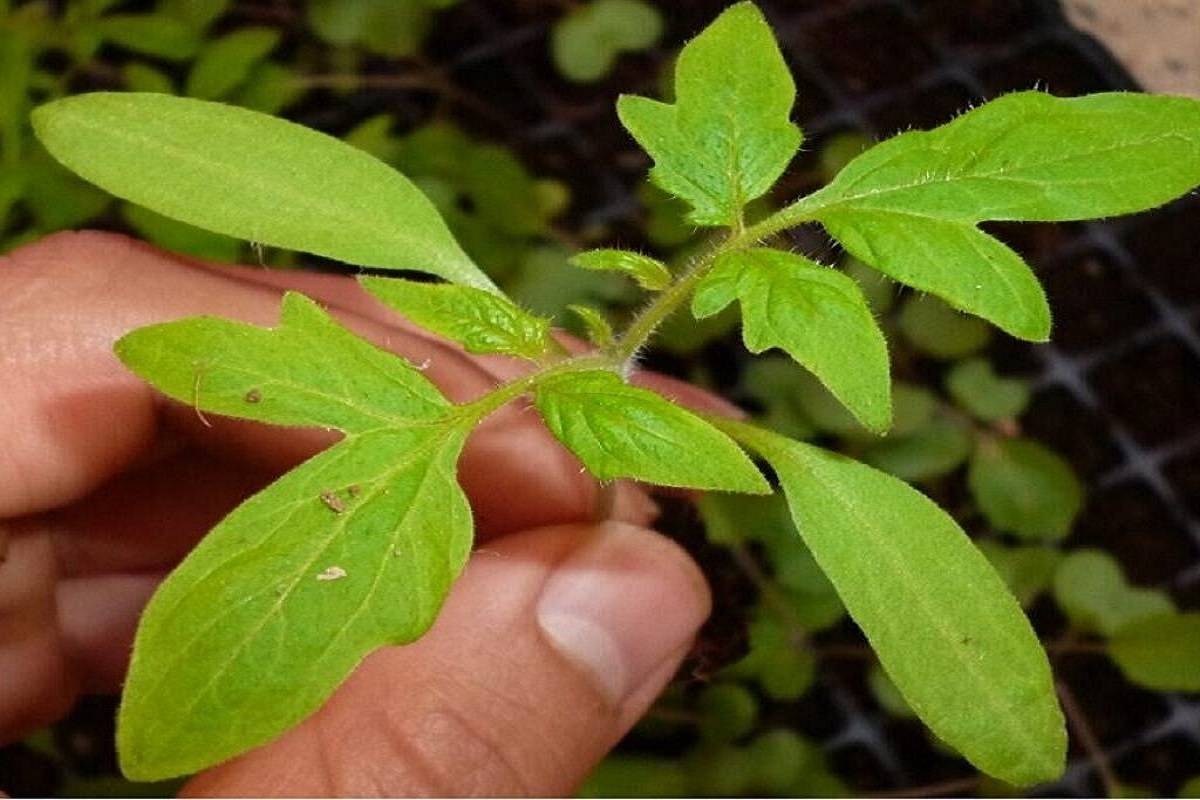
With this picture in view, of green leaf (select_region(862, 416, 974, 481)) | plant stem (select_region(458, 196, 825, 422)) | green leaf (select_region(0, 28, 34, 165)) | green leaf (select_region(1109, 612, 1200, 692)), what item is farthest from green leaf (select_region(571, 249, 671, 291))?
green leaf (select_region(0, 28, 34, 165))

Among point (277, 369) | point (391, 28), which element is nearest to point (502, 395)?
point (277, 369)

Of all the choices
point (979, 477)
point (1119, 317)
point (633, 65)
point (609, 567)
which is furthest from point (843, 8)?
point (609, 567)

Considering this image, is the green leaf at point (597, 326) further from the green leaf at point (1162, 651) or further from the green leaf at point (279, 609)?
the green leaf at point (1162, 651)

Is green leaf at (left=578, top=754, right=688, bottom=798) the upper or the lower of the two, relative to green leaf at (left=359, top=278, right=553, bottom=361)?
lower

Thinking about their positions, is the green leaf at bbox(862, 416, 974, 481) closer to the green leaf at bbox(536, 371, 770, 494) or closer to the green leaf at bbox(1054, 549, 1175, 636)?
the green leaf at bbox(1054, 549, 1175, 636)

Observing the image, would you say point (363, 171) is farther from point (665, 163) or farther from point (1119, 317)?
point (1119, 317)

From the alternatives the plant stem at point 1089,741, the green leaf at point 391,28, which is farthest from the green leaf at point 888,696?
the green leaf at point 391,28
